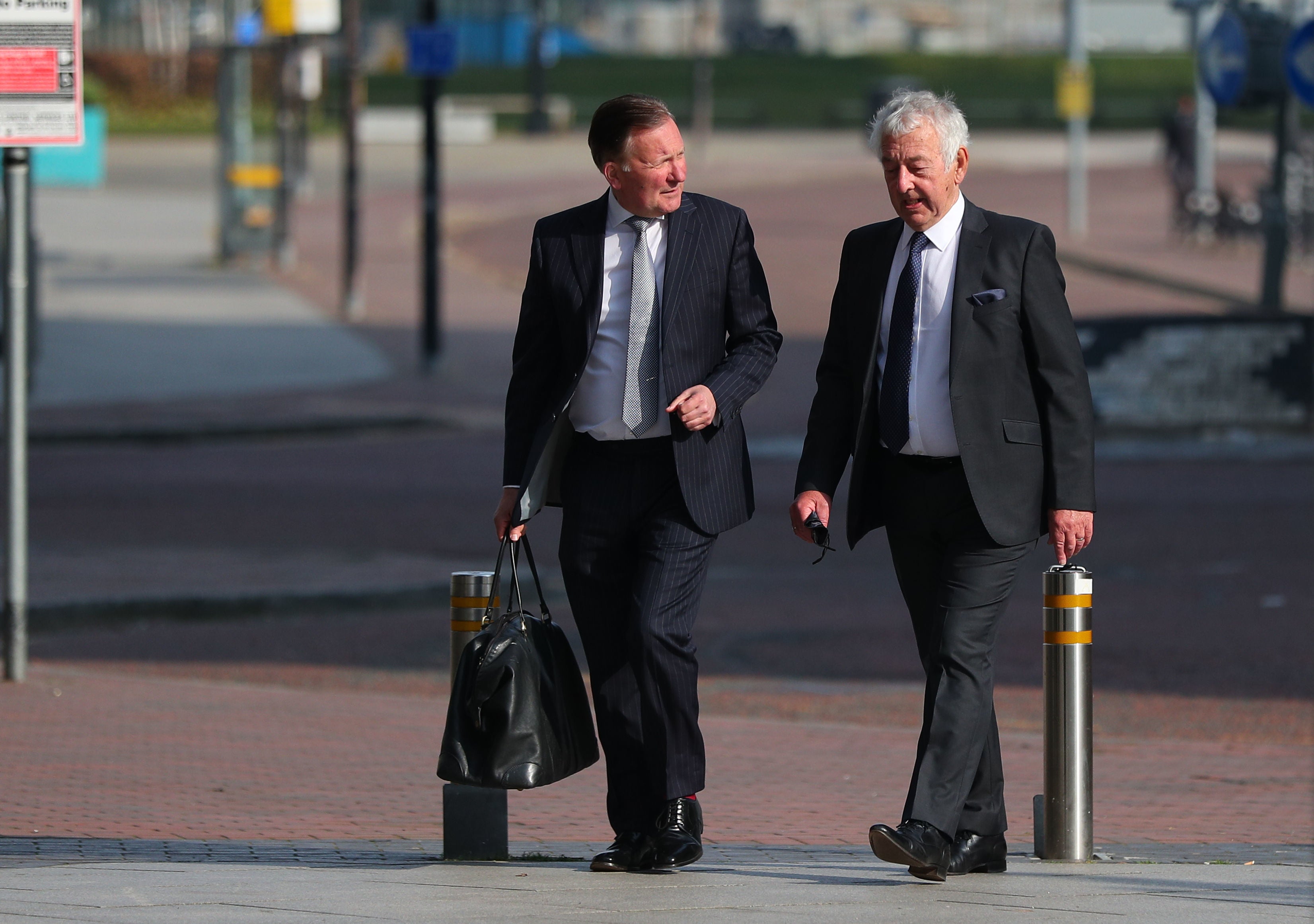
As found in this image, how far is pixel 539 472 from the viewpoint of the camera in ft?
15.9

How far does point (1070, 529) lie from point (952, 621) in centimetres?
34

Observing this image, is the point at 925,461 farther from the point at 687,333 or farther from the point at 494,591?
the point at 494,591

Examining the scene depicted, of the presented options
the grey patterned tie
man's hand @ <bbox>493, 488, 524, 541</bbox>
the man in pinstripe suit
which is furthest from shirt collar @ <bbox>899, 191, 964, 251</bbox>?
man's hand @ <bbox>493, 488, 524, 541</bbox>

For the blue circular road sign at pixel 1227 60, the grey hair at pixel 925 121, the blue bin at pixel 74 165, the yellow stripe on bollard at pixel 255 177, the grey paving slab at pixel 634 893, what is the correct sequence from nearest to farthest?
the grey paving slab at pixel 634 893, the grey hair at pixel 925 121, the blue circular road sign at pixel 1227 60, the yellow stripe on bollard at pixel 255 177, the blue bin at pixel 74 165

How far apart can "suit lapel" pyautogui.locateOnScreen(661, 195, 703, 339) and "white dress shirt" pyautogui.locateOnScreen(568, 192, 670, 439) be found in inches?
1.2

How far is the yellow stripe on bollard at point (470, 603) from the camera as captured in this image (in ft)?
16.5

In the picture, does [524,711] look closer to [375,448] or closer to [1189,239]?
[375,448]

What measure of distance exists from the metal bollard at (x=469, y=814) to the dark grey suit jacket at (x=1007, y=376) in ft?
3.02

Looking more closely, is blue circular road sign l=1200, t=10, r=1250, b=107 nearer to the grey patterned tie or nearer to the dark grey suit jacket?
the dark grey suit jacket

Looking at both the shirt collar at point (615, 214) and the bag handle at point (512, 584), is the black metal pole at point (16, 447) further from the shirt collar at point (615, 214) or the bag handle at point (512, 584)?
the shirt collar at point (615, 214)

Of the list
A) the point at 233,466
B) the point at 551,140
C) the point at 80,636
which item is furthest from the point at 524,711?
the point at 551,140

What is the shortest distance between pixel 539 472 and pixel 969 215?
3.82 feet

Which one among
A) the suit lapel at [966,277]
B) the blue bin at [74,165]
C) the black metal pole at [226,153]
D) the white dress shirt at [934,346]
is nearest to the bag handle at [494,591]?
the white dress shirt at [934,346]

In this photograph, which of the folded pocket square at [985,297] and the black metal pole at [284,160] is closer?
the folded pocket square at [985,297]
